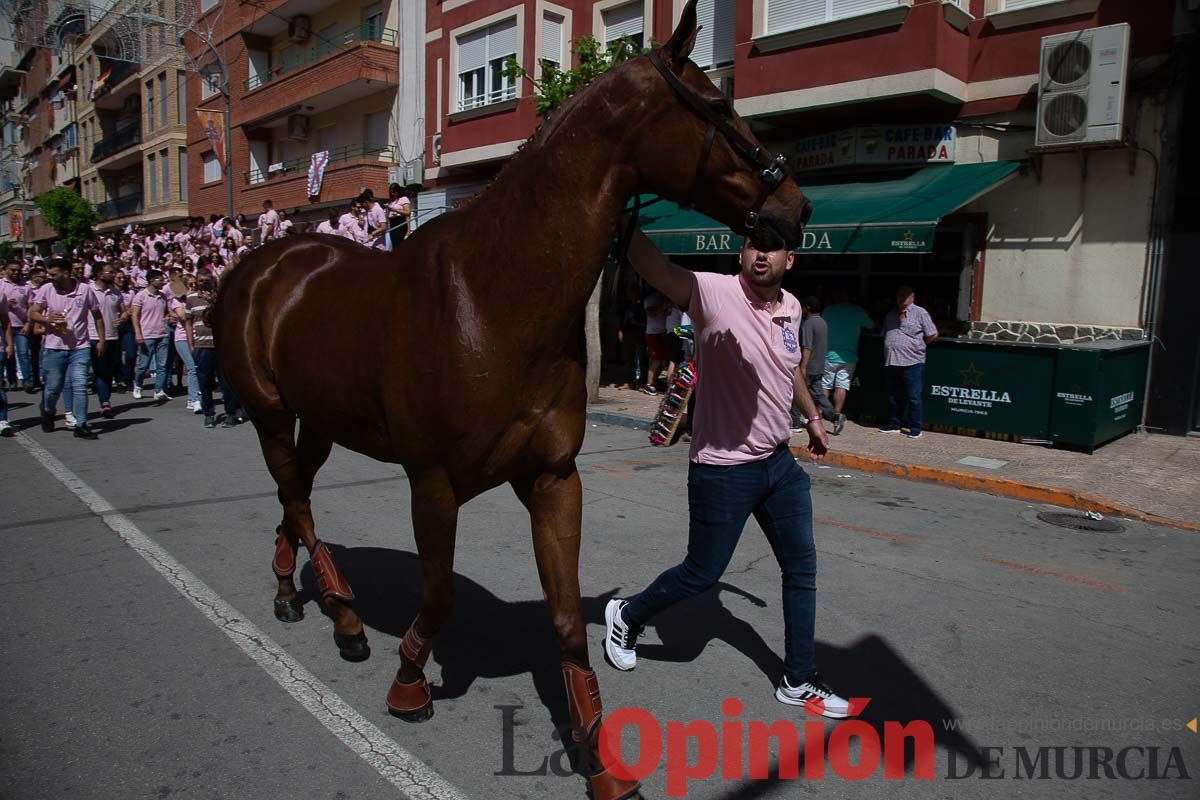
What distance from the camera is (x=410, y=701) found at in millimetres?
3260

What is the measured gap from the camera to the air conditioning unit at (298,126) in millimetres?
26703

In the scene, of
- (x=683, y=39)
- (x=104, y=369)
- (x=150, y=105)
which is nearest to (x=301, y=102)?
(x=104, y=369)

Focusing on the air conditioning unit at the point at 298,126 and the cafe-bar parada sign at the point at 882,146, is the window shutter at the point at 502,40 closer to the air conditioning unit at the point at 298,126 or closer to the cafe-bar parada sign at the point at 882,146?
the cafe-bar parada sign at the point at 882,146

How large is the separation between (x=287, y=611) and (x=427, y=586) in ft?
5.16

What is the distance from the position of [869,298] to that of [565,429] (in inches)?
456

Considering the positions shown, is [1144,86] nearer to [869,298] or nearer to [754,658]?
[869,298]

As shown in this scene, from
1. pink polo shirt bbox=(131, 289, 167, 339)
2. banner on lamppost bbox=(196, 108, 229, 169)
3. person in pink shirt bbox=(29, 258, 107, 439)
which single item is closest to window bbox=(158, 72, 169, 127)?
banner on lamppost bbox=(196, 108, 229, 169)

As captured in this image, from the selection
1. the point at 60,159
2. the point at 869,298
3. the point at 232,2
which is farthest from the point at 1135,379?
the point at 60,159

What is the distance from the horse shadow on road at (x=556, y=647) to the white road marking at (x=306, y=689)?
39cm

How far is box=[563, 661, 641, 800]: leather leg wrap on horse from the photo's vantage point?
108 inches

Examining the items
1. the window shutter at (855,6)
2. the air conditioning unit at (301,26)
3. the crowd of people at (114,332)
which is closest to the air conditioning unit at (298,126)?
the air conditioning unit at (301,26)

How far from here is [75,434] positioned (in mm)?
9906

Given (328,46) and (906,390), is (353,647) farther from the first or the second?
(328,46)

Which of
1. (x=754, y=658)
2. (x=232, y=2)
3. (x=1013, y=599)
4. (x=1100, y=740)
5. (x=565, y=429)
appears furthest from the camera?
(x=232, y=2)
